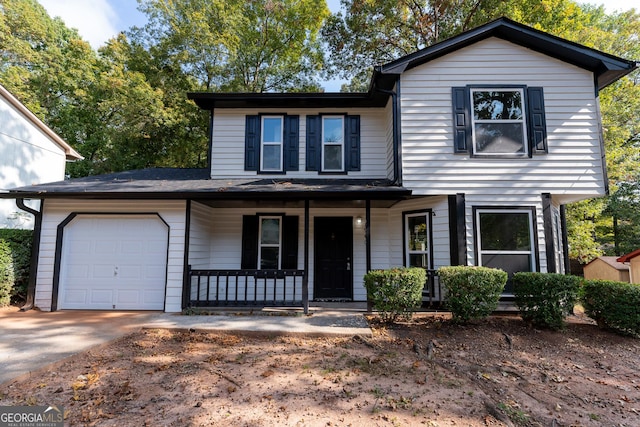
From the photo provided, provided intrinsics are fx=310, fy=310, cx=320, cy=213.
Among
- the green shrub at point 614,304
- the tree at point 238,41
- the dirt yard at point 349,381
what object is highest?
the tree at point 238,41

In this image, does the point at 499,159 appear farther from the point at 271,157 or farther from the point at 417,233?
the point at 271,157

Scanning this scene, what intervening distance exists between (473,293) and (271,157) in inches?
227

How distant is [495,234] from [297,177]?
487cm

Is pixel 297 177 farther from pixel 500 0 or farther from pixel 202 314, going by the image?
pixel 500 0

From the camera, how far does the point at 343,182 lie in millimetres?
7695

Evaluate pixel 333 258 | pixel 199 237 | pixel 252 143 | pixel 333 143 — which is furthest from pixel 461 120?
pixel 199 237

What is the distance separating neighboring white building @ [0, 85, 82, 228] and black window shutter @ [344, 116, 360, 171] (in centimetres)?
1114

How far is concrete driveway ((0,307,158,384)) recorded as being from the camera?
386cm

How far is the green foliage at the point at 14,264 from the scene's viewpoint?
22.7ft

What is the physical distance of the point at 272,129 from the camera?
8461 millimetres

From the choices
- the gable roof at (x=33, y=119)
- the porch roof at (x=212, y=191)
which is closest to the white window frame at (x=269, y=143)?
the porch roof at (x=212, y=191)

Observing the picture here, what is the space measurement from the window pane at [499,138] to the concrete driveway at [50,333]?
7842 millimetres

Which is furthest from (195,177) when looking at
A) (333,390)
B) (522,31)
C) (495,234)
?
(522,31)

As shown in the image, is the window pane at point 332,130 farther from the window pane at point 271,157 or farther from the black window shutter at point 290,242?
the black window shutter at point 290,242
